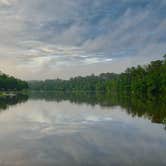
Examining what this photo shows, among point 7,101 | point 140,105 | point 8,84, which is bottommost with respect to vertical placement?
point 7,101

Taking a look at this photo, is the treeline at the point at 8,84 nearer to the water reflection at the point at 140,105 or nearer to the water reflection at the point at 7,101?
the water reflection at the point at 7,101

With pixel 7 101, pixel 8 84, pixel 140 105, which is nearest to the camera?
pixel 140 105

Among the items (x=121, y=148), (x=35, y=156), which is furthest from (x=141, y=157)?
(x=35, y=156)

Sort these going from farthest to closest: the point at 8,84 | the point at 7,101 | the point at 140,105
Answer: the point at 8,84
the point at 7,101
the point at 140,105

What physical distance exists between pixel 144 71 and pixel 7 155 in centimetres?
8835

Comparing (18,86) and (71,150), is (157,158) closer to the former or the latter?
(71,150)

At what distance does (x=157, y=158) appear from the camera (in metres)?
11.7

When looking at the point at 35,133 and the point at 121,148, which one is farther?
the point at 35,133

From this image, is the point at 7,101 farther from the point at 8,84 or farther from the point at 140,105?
the point at 8,84

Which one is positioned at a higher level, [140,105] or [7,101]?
[140,105]

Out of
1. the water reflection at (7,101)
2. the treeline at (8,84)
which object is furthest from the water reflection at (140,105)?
the treeline at (8,84)

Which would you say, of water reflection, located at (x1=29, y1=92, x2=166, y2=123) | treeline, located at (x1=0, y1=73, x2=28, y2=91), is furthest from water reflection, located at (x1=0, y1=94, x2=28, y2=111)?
treeline, located at (x1=0, y1=73, x2=28, y2=91)

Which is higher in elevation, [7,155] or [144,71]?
[144,71]

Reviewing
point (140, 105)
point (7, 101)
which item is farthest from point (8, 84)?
point (140, 105)
